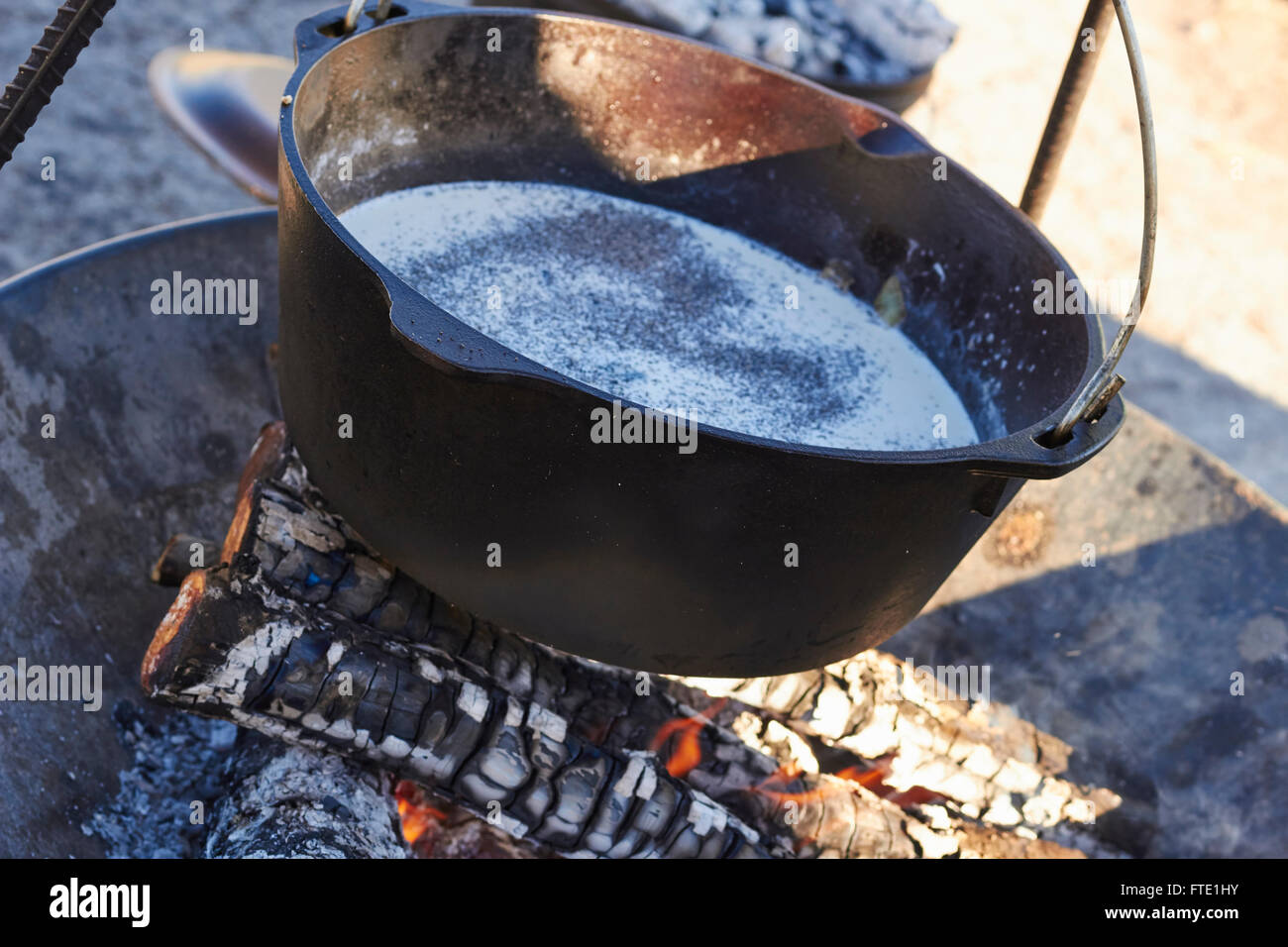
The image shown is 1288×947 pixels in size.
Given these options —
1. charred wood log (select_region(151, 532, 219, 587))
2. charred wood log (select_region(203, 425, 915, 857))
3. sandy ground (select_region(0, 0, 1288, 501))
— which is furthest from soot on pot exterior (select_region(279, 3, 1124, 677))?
sandy ground (select_region(0, 0, 1288, 501))

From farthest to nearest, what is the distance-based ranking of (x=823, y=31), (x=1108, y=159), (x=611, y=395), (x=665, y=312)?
(x=1108, y=159)
(x=823, y=31)
(x=665, y=312)
(x=611, y=395)

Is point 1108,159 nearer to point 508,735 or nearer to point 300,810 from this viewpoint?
point 508,735

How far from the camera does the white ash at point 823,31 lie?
298 cm

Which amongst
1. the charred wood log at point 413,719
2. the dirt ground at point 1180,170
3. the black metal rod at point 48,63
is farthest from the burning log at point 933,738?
the dirt ground at point 1180,170

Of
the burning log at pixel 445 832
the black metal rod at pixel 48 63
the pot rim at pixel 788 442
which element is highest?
the black metal rod at pixel 48 63

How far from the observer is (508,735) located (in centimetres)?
145

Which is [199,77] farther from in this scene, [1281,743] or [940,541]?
[1281,743]

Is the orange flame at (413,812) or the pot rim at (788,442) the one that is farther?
the orange flame at (413,812)

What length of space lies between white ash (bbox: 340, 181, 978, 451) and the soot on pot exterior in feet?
0.24

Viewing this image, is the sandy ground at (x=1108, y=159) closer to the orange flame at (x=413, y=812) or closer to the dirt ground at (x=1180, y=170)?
the dirt ground at (x=1180, y=170)

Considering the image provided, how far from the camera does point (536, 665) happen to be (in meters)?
1.56

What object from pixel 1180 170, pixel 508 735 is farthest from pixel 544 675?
pixel 1180 170

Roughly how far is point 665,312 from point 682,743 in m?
0.64

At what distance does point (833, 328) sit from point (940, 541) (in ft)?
1.99
